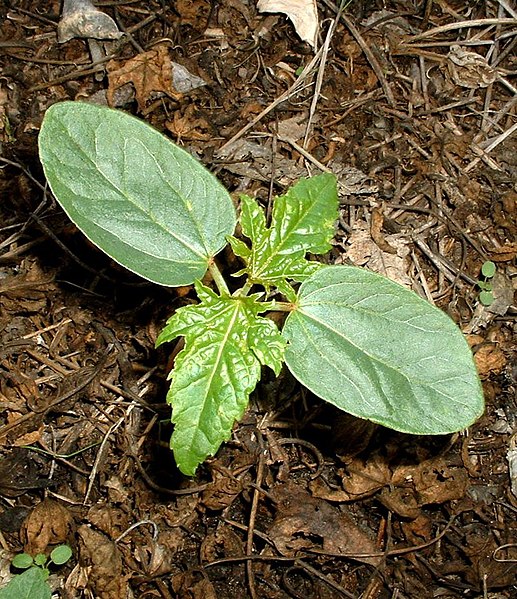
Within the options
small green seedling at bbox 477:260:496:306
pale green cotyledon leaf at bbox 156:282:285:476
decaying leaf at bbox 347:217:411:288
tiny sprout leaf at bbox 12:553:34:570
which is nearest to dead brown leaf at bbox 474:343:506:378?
small green seedling at bbox 477:260:496:306

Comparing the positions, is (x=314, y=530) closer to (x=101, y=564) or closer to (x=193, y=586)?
(x=193, y=586)

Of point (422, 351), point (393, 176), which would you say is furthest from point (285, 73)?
point (422, 351)

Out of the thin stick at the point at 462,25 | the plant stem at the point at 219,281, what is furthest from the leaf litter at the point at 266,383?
the plant stem at the point at 219,281

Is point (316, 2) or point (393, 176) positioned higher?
point (316, 2)

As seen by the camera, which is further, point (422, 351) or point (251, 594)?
point (251, 594)

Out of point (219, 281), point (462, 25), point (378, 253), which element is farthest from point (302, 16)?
point (219, 281)

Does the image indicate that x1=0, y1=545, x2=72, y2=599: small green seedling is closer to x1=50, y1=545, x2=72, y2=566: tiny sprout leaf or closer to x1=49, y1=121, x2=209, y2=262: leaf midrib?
x1=50, y1=545, x2=72, y2=566: tiny sprout leaf

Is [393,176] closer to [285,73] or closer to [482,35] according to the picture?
[285,73]
